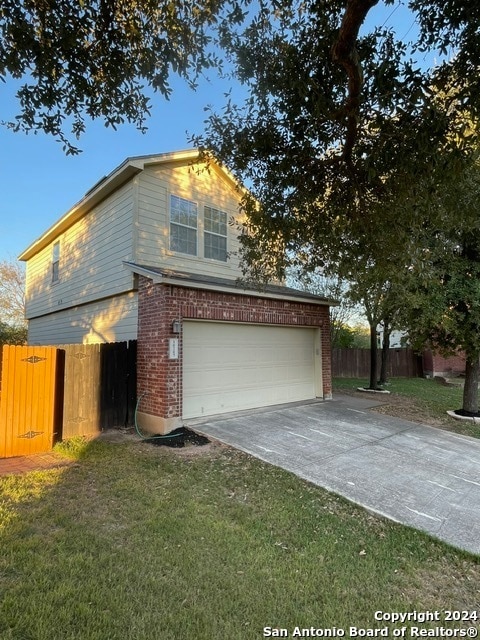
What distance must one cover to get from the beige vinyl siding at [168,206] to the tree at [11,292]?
21466 millimetres

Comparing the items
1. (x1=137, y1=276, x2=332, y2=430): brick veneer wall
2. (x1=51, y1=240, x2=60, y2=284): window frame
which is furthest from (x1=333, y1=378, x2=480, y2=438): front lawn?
(x1=51, y1=240, x2=60, y2=284): window frame

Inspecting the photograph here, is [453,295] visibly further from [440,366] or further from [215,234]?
[440,366]

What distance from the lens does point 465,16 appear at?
3664mm

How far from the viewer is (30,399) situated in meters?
6.33

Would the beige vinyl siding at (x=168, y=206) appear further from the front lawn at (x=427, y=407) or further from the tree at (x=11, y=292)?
the tree at (x=11, y=292)

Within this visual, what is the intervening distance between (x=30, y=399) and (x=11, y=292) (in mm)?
24397

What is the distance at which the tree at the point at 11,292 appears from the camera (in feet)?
87.3

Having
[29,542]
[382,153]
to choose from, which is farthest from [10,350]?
[382,153]

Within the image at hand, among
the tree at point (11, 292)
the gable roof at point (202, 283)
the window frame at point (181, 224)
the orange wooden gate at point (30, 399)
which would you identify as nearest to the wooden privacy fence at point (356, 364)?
the gable roof at point (202, 283)

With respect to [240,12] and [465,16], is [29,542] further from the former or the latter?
[465,16]

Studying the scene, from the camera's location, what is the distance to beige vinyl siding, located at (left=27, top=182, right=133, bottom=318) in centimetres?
910

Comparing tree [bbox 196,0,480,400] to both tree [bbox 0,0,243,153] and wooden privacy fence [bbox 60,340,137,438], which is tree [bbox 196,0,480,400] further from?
wooden privacy fence [bbox 60,340,137,438]

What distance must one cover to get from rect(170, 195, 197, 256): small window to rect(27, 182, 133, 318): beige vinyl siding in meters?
1.15

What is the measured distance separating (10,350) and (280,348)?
6.29 meters
